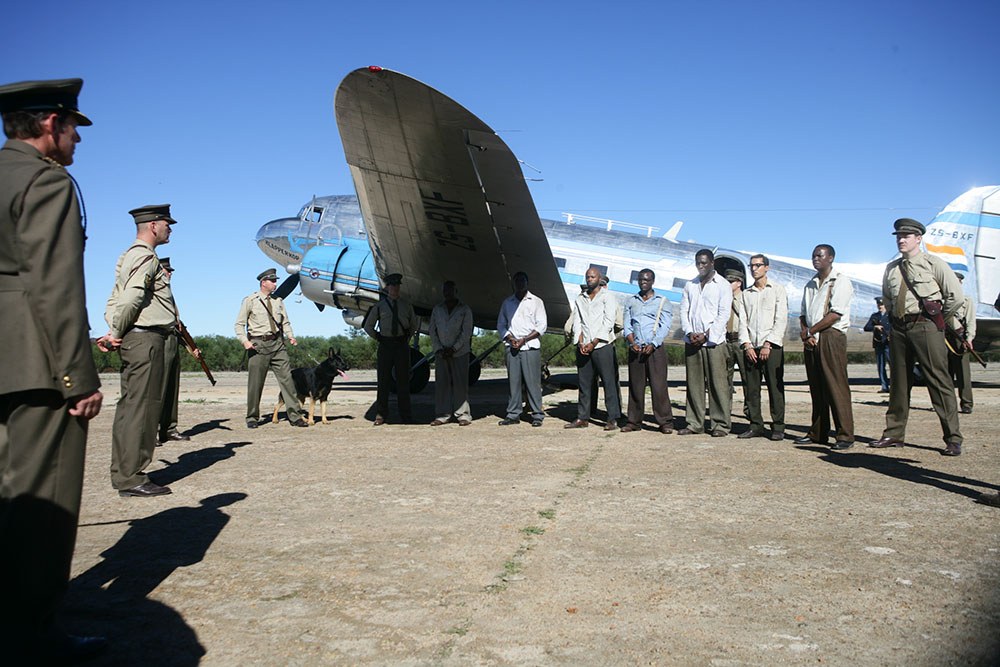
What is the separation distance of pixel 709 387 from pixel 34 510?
754 cm

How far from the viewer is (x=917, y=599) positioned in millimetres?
3164

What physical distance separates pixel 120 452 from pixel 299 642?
3511 mm

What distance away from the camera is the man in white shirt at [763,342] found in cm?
847

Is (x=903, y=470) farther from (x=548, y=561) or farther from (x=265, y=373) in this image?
(x=265, y=373)

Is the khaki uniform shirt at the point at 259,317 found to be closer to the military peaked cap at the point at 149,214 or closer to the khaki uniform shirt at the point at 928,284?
the military peaked cap at the point at 149,214

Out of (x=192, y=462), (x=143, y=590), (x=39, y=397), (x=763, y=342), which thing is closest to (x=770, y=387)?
(x=763, y=342)

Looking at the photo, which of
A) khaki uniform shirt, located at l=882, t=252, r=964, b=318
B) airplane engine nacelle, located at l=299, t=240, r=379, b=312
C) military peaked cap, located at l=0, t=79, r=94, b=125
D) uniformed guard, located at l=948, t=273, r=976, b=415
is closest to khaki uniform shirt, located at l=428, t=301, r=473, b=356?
airplane engine nacelle, located at l=299, t=240, r=379, b=312

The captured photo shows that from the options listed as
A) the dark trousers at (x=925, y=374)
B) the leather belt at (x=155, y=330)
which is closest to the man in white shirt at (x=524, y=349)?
the dark trousers at (x=925, y=374)

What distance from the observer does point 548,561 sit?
381 cm

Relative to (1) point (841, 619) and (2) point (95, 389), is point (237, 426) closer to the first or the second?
(2) point (95, 389)

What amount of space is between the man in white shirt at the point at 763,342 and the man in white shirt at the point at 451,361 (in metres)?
3.70

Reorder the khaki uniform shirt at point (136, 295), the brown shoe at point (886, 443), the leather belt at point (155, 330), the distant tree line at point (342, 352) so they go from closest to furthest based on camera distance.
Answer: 1. the khaki uniform shirt at point (136, 295)
2. the leather belt at point (155, 330)
3. the brown shoe at point (886, 443)
4. the distant tree line at point (342, 352)

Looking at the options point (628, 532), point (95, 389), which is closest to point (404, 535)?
point (628, 532)

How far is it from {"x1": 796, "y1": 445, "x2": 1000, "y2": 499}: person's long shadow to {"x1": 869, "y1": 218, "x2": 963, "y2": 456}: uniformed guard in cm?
57
